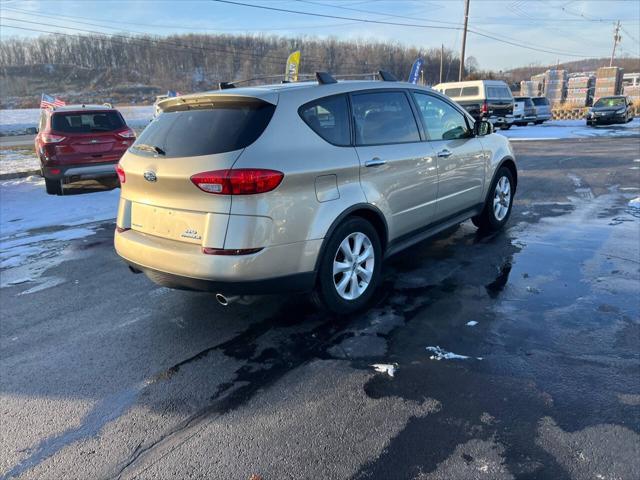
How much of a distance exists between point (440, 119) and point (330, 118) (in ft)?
5.63

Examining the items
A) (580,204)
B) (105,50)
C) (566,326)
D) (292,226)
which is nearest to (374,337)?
(292,226)

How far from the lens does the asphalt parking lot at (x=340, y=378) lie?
237 cm

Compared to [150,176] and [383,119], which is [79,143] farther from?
[383,119]

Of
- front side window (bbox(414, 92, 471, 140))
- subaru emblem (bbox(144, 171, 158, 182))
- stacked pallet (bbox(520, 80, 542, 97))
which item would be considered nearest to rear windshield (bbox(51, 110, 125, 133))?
subaru emblem (bbox(144, 171, 158, 182))

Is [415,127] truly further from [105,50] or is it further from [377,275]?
[105,50]

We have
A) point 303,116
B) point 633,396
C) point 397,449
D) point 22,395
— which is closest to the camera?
point 397,449

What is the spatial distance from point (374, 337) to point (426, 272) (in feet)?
4.99

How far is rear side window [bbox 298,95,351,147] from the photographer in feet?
11.5

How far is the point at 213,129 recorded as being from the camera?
3330 millimetres

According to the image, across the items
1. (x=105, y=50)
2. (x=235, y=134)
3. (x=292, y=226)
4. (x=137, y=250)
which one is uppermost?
(x=105, y=50)

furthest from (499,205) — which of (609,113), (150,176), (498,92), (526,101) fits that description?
(609,113)

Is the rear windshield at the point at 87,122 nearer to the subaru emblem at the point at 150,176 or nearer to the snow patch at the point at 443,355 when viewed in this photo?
the subaru emblem at the point at 150,176

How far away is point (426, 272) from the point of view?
4.82 meters

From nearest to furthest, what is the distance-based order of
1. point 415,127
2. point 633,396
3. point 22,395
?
1. point 633,396
2. point 22,395
3. point 415,127
